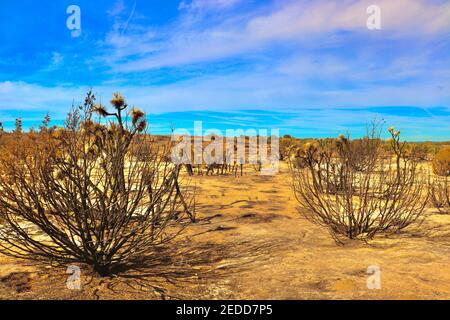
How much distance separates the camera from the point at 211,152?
22.4 metres

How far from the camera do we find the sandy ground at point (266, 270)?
3.93 m

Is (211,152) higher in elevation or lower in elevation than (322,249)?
higher

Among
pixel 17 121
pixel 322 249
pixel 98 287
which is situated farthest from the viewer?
pixel 17 121

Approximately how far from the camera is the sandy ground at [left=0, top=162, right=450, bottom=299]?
3.93 meters

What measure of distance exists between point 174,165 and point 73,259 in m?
1.81

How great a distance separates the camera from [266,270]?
4.64 meters

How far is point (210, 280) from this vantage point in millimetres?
4359
